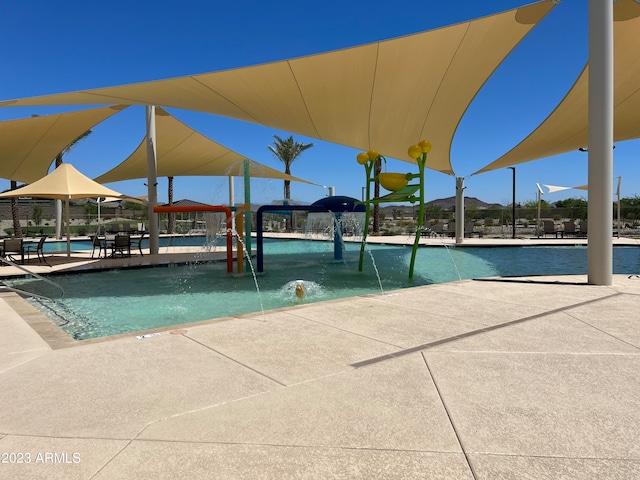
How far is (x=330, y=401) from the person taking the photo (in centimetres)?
222

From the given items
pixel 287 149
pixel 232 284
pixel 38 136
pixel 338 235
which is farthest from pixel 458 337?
pixel 287 149

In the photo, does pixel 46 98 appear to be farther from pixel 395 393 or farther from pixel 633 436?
pixel 633 436

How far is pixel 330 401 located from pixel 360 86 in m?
7.37

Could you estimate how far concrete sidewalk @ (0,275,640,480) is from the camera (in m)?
1.64

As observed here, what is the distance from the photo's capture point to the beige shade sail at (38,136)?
12.2 meters

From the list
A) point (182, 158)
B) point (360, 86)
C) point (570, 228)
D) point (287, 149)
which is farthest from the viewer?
point (287, 149)

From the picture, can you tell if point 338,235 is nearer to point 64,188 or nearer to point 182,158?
point 64,188

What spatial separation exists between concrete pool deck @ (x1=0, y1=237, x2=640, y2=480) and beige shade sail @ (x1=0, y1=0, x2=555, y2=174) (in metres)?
5.06

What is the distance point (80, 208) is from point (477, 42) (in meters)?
45.9

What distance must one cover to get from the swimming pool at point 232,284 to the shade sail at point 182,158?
19.2 feet

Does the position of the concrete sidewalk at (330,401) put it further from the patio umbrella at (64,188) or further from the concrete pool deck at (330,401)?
the patio umbrella at (64,188)

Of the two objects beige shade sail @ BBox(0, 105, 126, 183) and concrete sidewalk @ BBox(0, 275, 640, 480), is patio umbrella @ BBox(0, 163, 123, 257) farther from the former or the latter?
concrete sidewalk @ BBox(0, 275, 640, 480)

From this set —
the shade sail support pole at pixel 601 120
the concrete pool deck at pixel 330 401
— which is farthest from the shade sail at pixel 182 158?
the concrete pool deck at pixel 330 401

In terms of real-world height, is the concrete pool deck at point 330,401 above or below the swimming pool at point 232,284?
above
